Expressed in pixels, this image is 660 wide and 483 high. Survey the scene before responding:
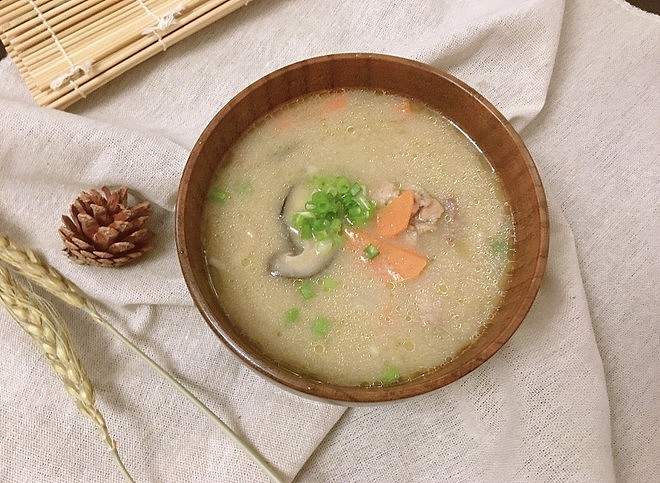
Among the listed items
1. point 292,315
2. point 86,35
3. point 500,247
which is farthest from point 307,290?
point 86,35

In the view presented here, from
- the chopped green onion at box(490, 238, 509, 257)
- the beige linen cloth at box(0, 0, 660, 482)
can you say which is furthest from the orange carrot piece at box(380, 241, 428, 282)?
the beige linen cloth at box(0, 0, 660, 482)

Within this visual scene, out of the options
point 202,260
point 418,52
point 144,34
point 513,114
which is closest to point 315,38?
point 418,52

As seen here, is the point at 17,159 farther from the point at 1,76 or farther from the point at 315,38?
the point at 315,38

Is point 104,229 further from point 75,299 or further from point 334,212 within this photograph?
point 334,212

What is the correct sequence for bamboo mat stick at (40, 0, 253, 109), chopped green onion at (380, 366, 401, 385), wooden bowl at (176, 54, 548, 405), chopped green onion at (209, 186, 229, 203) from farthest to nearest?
bamboo mat stick at (40, 0, 253, 109) < chopped green onion at (209, 186, 229, 203) < chopped green onion at (380, 366, 401, 385) < wooden bowl at (176, 54, 548, 405)

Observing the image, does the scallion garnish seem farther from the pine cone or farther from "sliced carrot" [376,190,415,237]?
the pine cone

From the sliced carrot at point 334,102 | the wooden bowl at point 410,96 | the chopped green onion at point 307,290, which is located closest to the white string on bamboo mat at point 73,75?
the wooden bowl at point 410,96
